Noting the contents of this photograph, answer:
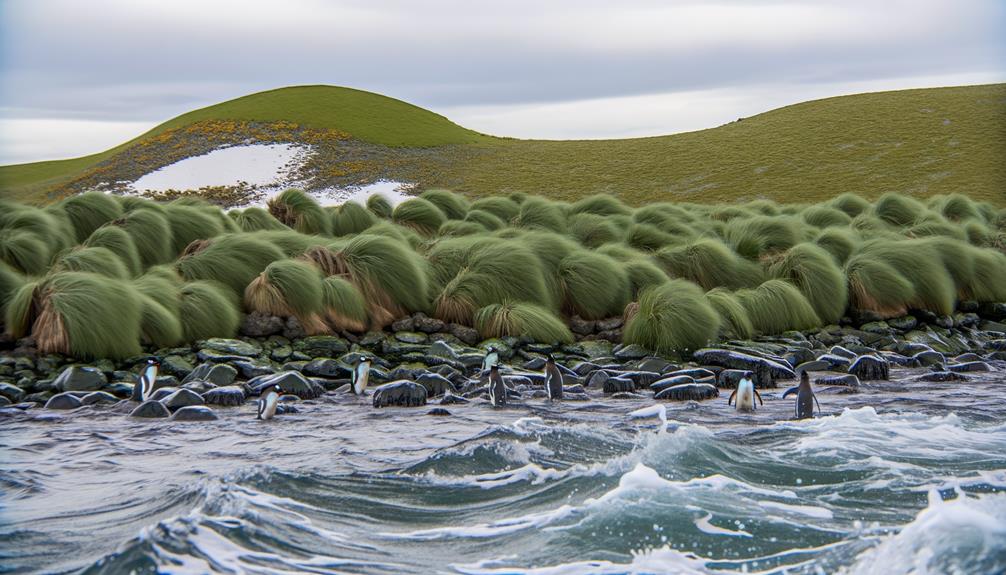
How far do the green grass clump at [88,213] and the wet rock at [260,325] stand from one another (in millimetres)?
5278

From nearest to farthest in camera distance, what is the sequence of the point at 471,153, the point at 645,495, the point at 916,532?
the point at 916,532, the point at 645,495, the point at 471,153

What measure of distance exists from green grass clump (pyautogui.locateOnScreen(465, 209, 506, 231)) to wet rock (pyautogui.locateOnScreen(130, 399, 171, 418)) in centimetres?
946

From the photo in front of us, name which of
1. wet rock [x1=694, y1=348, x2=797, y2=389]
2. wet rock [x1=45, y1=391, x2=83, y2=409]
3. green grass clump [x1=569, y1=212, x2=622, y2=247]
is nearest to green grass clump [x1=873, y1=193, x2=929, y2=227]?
green grass clump [x1=569, y1=212, x2=622, y2=247]

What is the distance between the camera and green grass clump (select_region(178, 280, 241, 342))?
9430mm

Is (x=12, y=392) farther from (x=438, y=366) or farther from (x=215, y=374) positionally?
(x=438, y=366)

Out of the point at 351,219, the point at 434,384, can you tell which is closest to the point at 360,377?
the point at 434,384

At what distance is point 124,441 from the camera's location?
618cm

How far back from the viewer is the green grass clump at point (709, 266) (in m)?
12.1

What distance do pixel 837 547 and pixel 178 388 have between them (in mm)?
5760

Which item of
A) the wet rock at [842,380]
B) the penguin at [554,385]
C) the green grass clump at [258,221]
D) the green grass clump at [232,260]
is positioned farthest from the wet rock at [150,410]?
the green grass clump at [258,221]

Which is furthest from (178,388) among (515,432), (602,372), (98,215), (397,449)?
(98,215)

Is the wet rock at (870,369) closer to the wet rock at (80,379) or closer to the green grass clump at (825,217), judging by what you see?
the wet rock at (80,379)

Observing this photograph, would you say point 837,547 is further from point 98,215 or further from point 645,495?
point 98,215

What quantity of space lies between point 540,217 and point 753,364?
25.1 ft
